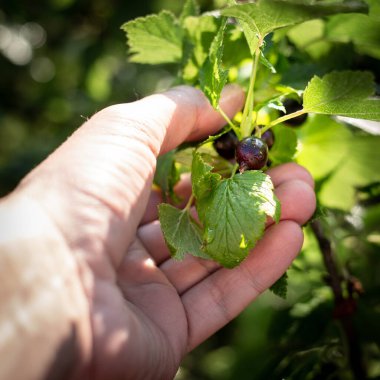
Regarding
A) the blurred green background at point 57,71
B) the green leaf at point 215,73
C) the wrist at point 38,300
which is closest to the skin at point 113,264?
the wrist at point 38,300

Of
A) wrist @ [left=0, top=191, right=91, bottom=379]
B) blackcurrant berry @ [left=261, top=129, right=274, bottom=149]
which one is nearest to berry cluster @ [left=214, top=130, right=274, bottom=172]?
blackcurrant berry @ [left=261, top=129, right=274, bottom=149]

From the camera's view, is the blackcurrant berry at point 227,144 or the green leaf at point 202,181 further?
the blackcurrant berry at point 227,144

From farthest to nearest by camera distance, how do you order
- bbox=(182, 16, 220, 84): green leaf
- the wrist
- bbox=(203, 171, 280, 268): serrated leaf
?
1. bbox=(182, 16, 220, 84): green leaf
2. bbox=(203, 171, 280, 268): serrated leaf
3. the wrist

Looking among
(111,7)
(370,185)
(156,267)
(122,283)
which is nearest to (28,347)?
(122,283)

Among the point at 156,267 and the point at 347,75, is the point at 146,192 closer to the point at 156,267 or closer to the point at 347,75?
the point at 156,267

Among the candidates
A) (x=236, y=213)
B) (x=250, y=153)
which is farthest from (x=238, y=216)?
(x=250, y=153)

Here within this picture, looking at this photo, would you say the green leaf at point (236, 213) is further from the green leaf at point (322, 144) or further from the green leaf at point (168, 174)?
the green leaf at point (322, 144)

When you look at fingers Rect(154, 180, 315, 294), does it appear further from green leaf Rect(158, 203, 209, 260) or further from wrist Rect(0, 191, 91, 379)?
wrist Rect(0, 191, 91, 379)
